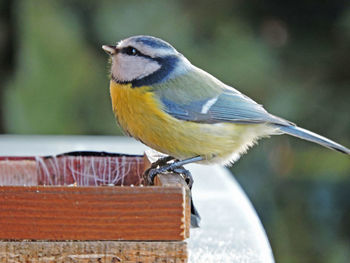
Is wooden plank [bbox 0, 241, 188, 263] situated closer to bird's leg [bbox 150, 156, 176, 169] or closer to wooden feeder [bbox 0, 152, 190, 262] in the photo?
wooden feeder [bbox 0, 152, 190, 262]

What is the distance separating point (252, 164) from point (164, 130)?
1927mm

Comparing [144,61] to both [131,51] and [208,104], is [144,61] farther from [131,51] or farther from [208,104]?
[208,104]

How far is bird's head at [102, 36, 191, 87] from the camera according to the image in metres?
1.65

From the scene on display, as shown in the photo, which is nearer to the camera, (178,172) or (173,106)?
(178,172)

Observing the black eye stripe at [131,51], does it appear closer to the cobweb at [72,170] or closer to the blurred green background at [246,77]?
the cobweb at [72,170]

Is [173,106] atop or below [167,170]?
atop

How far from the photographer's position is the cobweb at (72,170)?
59.1 inches

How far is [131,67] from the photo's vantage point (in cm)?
167

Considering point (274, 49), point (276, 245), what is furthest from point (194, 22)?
point (276, 245)

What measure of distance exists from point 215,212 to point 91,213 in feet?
2.79

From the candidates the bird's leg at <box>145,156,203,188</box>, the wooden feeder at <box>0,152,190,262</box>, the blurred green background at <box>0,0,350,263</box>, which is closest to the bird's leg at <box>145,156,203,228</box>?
the bird's leg at <box>145,156,203,188</box>

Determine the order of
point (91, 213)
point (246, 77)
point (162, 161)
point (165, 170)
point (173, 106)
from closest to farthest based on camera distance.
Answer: point (91, 213) < point (165, 170) < point (162, 161) < point (173, 106) < point (246, 77)

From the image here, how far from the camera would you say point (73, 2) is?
337 centimetres

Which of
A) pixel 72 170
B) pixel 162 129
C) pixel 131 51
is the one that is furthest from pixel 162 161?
pixel 131 51
